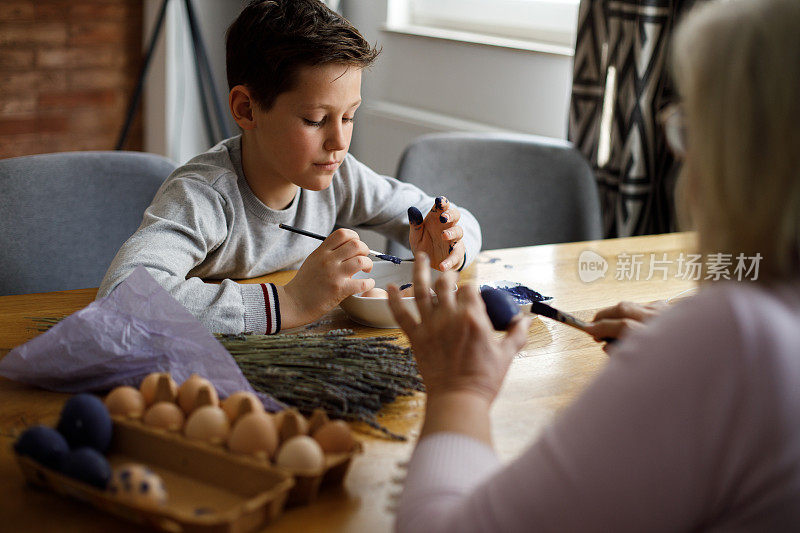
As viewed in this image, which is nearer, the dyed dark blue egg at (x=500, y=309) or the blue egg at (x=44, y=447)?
the blue egg at (x=44, y=447)

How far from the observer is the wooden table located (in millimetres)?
748

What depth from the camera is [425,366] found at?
0.80 metres

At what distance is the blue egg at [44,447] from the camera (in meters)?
0.75

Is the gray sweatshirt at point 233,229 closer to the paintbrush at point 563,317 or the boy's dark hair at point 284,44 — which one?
the boy's dark hair at point 284,44

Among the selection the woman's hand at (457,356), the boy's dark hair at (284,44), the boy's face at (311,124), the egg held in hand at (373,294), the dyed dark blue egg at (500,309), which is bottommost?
the egg held in hand at (373,294)

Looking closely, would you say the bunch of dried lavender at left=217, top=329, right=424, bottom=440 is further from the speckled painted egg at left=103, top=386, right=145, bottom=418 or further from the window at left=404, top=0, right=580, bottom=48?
the window at left=404, top=0, right=580, bottom=48

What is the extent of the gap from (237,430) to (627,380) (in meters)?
0.38

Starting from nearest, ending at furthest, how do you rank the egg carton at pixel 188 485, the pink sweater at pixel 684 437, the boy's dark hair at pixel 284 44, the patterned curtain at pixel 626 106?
the pink sweater at pixel 684 437 → the egg carton at pixel 188 485 → the boy's dark hair at pixel 284 44 → the patterned curtain at pixel 626 106

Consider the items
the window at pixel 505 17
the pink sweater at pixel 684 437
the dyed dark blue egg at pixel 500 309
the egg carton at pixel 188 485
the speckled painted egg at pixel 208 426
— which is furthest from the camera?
the window at pixel 505 17

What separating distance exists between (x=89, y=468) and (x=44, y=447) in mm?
66

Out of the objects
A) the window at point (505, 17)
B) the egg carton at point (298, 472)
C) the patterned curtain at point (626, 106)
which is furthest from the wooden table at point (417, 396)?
the window at point (505, 17)

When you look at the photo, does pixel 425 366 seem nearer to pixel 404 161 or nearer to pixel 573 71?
pixel 404 161

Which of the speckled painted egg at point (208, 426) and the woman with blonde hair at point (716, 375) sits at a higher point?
the woman with blonde hair at point (716, 375)

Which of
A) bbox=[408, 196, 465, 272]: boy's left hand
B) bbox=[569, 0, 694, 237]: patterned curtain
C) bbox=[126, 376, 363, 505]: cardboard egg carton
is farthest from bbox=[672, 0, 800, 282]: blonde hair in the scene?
bbox=[569, 0, 694, 237]: patterned curtain
